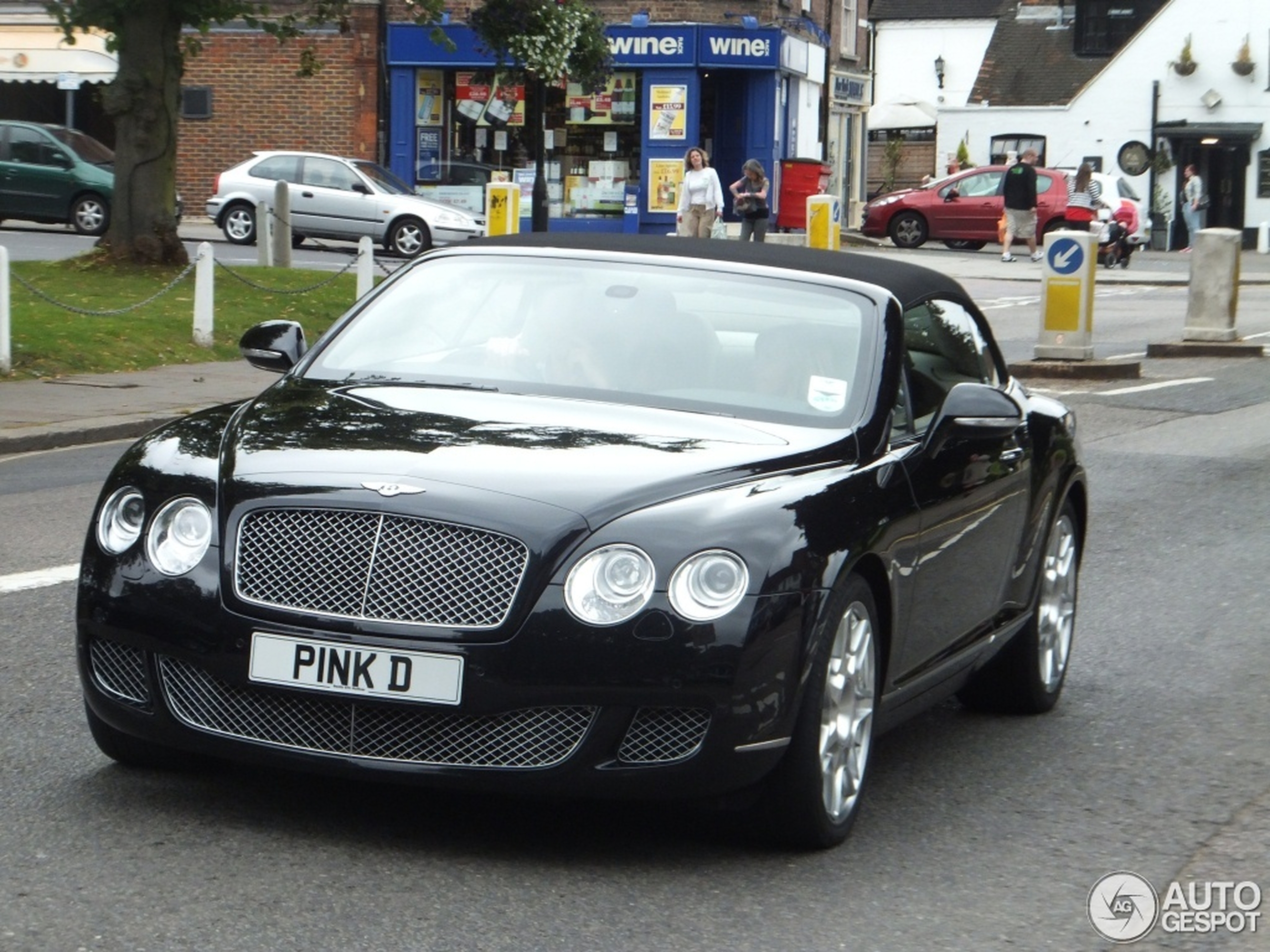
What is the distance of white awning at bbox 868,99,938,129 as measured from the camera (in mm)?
57188

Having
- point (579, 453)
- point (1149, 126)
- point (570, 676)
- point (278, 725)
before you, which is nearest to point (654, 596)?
point (570, 676)

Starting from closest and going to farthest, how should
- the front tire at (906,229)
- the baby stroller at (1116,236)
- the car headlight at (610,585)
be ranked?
the car headlight at (610,585) → the baby stroller at (1116,236) → the front tire at (906,229)

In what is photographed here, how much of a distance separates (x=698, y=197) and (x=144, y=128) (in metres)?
12.6

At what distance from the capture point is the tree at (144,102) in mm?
21438

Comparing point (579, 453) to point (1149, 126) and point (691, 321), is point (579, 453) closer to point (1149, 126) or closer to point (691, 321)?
point (691, 321)

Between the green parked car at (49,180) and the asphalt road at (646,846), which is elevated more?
the green parked car at (49,180)

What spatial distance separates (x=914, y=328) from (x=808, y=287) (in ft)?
1.18

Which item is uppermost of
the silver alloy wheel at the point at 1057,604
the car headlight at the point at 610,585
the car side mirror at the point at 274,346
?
the car side mirror at the point at 274,346

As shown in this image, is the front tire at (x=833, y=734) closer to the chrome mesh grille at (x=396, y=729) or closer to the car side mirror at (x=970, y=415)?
the chrome mesh grille at (x=396, y=729)

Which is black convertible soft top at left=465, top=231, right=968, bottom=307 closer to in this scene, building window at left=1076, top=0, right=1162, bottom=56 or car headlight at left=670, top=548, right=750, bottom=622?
car headlight at left=670, top=548, right=750, bottom=622

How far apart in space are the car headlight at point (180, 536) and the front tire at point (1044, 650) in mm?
2669

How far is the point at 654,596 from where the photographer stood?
4449 millimetres

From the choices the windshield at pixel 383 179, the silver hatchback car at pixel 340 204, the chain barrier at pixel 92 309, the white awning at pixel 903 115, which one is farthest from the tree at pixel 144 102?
the white awning at pixel 903 115

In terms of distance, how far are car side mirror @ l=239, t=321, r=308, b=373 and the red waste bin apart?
116ft
